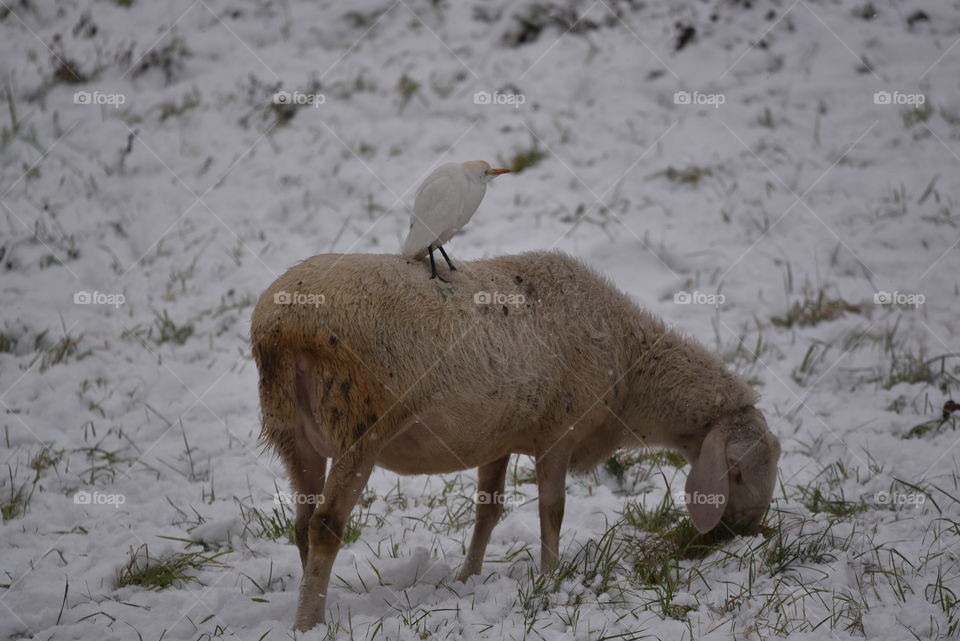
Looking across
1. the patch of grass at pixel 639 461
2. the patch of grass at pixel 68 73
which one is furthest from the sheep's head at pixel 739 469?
the patch of grass at pixel 68 73

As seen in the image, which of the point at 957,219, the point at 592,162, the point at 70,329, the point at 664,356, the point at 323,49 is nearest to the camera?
the point at 664,356

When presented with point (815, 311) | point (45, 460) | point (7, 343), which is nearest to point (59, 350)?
point (7, 343)

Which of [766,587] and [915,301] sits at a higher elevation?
[915,301]

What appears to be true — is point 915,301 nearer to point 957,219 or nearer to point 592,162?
point 957,219

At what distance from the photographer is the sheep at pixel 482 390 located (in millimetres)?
3887

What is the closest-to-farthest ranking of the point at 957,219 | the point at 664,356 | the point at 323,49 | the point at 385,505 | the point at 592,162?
the point at 664,356, the point at 385,505, the point at 957,219, the point at 592,162, the point at 323,49

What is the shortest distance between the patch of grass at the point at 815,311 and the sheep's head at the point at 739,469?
2.58 m

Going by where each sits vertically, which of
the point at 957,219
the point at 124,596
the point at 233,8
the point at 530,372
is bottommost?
the point at 124,596

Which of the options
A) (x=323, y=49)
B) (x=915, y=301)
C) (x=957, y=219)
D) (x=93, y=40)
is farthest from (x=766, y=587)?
(x=93, y=40)

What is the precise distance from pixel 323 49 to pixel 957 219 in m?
7.27

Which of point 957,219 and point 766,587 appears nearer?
point 766,587

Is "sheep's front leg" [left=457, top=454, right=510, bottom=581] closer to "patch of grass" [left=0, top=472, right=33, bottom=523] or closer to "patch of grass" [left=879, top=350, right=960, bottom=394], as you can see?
"patch of grass" [left=0, top=472, right=33, bottom=523]

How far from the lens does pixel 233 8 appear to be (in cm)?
1107

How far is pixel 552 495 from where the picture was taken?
445 centimetres
